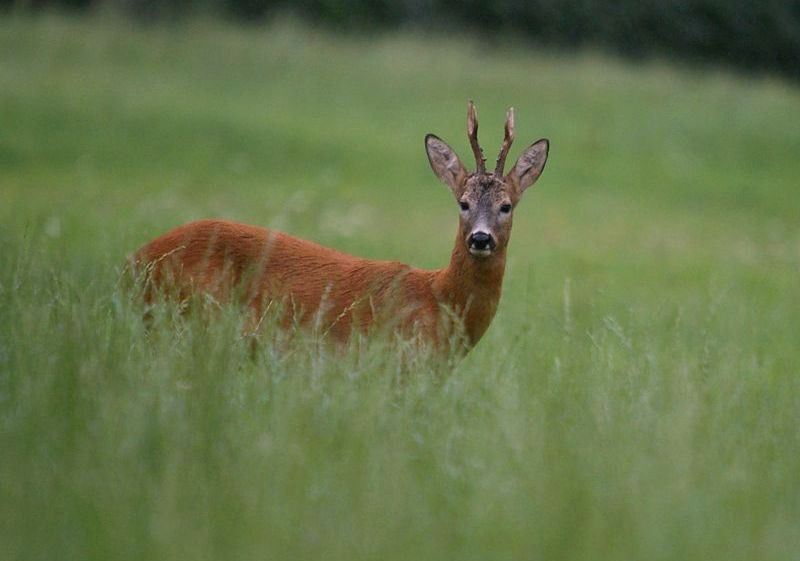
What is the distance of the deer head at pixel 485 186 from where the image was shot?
5.51m

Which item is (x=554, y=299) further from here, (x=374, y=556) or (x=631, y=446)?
(x=374, y=556)

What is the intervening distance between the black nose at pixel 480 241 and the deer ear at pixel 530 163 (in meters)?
0.55

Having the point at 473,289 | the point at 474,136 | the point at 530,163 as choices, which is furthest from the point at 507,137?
the point at 473,289

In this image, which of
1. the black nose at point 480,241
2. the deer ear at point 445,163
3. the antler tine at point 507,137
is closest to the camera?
the black nose at point 480,241

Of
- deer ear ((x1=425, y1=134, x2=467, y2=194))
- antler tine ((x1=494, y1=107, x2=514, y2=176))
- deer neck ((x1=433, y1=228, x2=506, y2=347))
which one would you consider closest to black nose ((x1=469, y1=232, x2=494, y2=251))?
deer neck ((x1=433, y1=228, x2=506, y2=347))

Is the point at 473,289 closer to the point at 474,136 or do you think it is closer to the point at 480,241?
the point at 480,241

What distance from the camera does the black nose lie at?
17.8 ft

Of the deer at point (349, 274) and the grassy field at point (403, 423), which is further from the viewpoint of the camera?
the deer at point (349, 274)

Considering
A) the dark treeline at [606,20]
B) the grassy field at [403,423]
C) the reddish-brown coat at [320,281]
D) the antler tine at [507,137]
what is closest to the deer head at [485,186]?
the antler tine at [507,137]

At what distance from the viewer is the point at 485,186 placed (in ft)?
18.7

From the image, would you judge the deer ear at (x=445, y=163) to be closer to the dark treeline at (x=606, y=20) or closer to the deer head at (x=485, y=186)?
the deer head at (x=485, y=186)

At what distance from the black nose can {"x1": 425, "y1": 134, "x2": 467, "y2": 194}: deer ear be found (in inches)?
19.9

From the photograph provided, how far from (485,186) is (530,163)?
382 mm

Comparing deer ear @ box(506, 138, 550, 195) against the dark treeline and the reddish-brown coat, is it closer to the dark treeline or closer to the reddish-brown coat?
the reddish-brown coat
